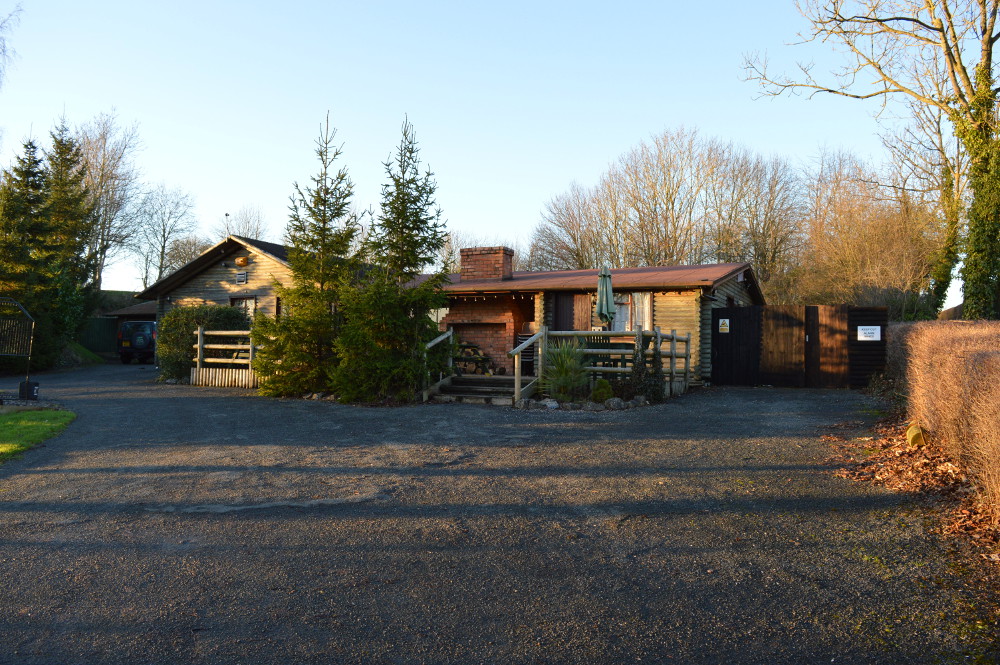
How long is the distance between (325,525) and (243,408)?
7.96m

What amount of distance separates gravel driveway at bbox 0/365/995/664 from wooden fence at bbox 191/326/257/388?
8.30 m

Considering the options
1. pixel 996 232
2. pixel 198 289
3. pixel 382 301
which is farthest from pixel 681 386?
pixel 198 289

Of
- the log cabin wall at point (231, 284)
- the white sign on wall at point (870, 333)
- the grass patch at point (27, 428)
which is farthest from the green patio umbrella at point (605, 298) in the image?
the log cabin wall at point (231, 284)

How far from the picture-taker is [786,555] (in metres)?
4.43

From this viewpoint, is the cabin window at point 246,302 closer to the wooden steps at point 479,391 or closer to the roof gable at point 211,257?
the roof gable at point 211,257

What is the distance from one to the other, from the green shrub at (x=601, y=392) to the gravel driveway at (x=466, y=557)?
358cm

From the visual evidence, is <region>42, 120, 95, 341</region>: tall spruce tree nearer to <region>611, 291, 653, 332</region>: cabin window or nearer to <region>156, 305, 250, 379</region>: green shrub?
<region>156, 305, 250, 379</region>: green shrub

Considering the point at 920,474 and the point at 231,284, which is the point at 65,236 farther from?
the point at 920,474

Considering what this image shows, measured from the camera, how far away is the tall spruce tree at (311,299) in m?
14.1

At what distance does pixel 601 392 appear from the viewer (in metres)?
12.0

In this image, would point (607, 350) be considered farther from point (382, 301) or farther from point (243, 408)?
point (243, 408)

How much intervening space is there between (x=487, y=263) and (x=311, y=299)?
25.5 feet

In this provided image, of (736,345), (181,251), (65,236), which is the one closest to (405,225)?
(736,345)

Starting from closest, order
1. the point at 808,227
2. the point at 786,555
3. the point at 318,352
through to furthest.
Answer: the point at 786,555, the point at 318,352, the point at 808,227
